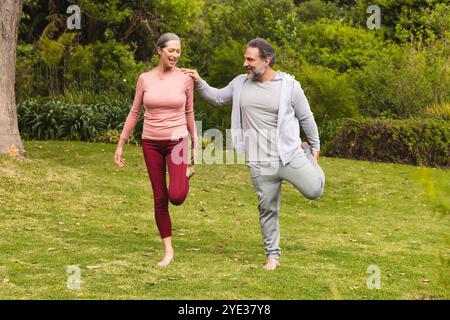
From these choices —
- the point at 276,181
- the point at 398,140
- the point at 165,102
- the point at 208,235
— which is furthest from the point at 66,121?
the point at 276,181

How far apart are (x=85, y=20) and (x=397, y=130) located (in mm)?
12036

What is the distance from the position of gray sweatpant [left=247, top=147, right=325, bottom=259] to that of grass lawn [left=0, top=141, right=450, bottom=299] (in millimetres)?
448

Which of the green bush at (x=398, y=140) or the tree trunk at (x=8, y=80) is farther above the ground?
the tree trunk at (x=8, y=80)

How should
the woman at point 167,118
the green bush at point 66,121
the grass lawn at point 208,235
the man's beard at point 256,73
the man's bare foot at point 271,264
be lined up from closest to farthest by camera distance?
the grass lawn at point 208,235, the man's beard at point 256,73, the woman at point 167,118, the man's bare foot at point 271,264, the green bush at point 66,121

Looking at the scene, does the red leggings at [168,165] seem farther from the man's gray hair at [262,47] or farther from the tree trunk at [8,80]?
the tree trunk at [8,80]

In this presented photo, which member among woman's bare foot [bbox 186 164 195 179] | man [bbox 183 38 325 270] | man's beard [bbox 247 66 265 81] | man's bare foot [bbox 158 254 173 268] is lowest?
man's bare foot [bbox 158 254 173 268]

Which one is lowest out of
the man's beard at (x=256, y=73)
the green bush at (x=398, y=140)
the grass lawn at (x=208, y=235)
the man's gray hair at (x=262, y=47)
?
the grass lawn at (x=208, y=235)

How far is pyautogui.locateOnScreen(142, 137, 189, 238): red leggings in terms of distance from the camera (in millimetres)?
7809

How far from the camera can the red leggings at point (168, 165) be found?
7.81m

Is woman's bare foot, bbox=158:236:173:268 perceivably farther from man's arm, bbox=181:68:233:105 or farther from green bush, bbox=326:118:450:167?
green bush, bbox=326:118:450:167

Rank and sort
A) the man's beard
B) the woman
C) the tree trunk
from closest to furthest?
1. the man's beard
2. the woman
3. the tree trunk

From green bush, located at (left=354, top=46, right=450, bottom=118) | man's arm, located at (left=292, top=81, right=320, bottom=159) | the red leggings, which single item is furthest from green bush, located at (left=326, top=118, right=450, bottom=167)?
the red leggings

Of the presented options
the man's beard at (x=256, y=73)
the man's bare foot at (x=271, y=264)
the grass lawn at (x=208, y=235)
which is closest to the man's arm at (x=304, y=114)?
the man's beard at (x=256, y=73)

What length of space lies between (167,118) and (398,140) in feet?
37.0
